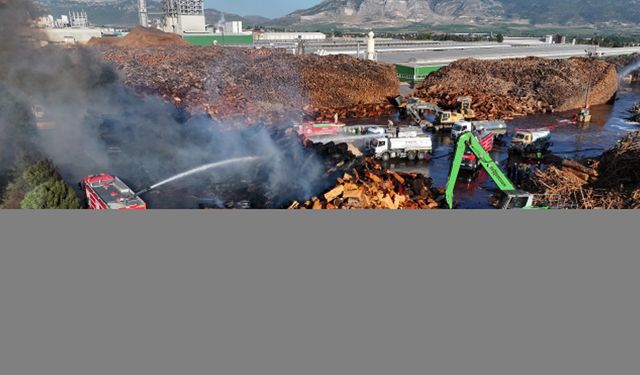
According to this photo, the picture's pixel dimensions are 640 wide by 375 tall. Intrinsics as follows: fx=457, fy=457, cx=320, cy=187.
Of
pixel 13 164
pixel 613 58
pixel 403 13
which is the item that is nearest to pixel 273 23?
pixel 403 13

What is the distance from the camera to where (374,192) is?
10.1 metres

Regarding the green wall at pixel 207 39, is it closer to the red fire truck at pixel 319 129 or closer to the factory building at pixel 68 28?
the factory building at pixel 68 28

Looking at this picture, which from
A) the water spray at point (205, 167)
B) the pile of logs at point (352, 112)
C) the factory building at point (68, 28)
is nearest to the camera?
the water spray at point (205, 167)

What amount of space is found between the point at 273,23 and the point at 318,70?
2486 centimetres

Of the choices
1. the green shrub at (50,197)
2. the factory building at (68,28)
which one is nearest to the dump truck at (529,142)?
the green shrub at (50,197)

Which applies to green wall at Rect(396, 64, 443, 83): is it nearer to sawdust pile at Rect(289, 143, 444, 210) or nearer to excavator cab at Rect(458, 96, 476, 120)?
excavator cab at Rect(458, 96, 476, 120)

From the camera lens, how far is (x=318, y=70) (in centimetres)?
2508

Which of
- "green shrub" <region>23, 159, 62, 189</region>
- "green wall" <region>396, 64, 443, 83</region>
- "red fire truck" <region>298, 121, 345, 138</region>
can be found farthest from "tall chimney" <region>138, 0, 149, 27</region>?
"green shrub" <region>23, 159, 62, 189</region>

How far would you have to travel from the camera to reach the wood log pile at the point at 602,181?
32.6 feet

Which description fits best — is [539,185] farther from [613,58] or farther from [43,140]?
[613,58]

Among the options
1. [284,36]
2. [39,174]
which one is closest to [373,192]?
[39,174]

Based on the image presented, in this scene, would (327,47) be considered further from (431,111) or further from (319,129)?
(319,129)

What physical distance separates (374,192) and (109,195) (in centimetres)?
579

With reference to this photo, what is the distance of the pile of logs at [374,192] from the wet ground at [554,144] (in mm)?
1195
